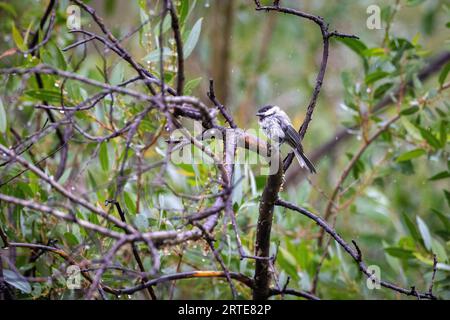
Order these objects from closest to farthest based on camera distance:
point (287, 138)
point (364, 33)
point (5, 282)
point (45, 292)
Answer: point (5, 282) < point (45, 292) < point (287, 138) < point (364, 33)

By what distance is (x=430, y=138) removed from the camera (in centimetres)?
404

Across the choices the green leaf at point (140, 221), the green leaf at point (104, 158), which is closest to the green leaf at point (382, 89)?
the green leaf at point (104, 158)

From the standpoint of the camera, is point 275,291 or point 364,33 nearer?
point 275,291

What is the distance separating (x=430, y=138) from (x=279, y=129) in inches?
38.7

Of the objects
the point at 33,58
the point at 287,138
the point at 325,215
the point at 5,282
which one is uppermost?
the point at 33,58

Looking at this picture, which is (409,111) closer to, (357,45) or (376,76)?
(376,76)

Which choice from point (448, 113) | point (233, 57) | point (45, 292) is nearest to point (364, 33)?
point (233, 57)

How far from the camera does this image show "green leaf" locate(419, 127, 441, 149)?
13.2 feet

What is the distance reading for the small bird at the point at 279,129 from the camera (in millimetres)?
3912

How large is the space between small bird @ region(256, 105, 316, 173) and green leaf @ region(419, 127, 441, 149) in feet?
2.50

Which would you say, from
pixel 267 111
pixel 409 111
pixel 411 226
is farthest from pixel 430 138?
pixel 267 111
